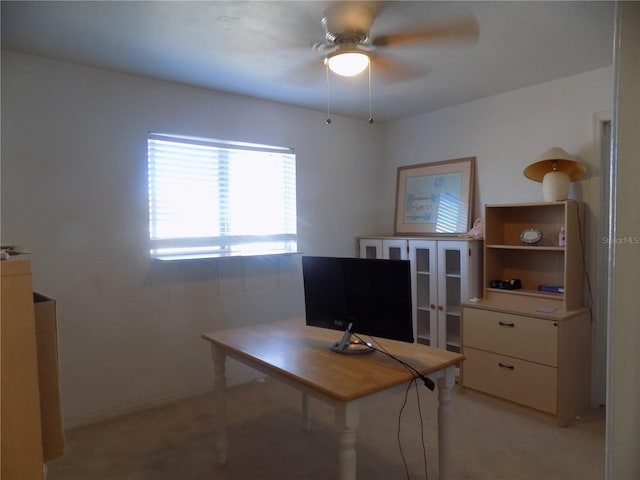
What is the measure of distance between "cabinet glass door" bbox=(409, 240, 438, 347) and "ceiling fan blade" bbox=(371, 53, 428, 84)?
140 cm

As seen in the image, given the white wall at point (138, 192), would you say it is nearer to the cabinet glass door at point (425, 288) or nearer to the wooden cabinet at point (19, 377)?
the cabinet glass door at point (425, 288)

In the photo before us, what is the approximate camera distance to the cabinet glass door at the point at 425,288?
3.73 m

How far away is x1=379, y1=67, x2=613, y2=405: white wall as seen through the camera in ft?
10.1

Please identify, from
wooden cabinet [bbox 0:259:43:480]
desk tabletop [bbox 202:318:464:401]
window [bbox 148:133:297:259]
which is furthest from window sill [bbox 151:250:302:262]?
wooden cabinet [bbox 0:259:43:480]

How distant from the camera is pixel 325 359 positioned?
196 cm

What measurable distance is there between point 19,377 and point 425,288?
3.44 m

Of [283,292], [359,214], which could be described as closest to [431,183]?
[359,214]

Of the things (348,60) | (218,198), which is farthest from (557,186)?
(218,198)

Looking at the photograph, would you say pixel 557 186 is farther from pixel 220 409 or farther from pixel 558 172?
pixel 220 409

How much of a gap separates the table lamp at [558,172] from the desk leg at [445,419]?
1.77m

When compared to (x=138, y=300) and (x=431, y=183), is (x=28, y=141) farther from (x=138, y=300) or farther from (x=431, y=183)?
(x=431, y=183)

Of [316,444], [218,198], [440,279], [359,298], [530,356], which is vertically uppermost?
[218,198]

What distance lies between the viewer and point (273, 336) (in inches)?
93.1

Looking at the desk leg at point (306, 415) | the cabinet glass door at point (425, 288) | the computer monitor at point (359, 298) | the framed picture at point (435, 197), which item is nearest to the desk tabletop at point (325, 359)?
the computer monitor at point (359, 298)
